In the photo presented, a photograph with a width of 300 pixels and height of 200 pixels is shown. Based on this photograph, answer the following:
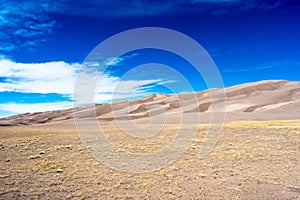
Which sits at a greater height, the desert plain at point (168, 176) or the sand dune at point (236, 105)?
the sand dune at point (236, 105)

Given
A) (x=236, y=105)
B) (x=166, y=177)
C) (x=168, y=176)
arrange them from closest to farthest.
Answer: (x=166, y=177)
(x=168, y=176)
(x=236, y=105)

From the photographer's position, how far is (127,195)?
8.95 metres

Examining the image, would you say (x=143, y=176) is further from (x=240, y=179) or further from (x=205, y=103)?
(x=205, y=103)

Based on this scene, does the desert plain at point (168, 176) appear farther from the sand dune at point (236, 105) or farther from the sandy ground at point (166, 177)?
the sand dune at point (236, 105)

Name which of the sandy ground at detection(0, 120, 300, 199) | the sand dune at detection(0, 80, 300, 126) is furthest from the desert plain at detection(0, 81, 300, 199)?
the sand dune at detection(0, 80, 300, 126)

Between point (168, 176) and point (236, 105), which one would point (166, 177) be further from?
point (236, 105)

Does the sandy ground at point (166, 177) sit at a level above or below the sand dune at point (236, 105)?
below

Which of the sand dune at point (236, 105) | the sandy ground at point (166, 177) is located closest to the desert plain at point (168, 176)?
the sandy ground at point (166, 177)

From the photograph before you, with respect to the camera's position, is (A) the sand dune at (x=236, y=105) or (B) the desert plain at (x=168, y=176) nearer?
(B) the desert plain at (x=168, y=176)

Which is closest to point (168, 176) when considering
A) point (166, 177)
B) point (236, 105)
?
point (166, 177)

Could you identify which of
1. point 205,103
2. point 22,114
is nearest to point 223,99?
point 205,103

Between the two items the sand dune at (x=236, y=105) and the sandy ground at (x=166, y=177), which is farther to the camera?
the sand dune at (x=236, y=105)

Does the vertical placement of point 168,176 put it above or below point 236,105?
below

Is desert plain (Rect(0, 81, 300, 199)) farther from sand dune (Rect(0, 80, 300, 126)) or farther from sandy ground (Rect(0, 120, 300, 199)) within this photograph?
sand dune (Rect(0, 80, 300, 126))
